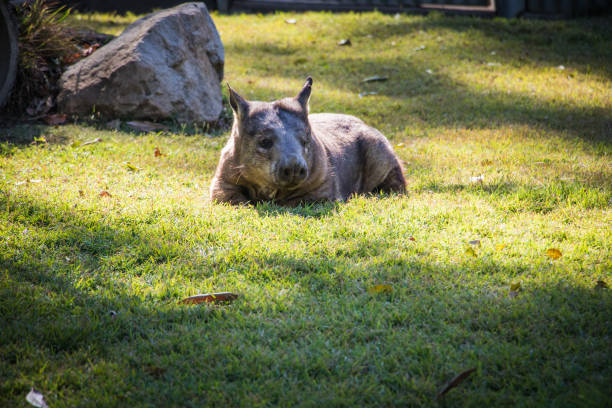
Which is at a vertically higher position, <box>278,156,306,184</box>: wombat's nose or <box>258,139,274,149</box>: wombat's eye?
<box>258,139,274,149</box>: wombat's eye

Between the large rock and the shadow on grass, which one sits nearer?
the shadow on grass

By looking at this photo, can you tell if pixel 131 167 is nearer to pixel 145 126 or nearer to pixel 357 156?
pixel 145 126

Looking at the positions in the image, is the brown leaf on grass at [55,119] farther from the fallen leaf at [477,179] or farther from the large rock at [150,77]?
the fallen leaf at [477,179]

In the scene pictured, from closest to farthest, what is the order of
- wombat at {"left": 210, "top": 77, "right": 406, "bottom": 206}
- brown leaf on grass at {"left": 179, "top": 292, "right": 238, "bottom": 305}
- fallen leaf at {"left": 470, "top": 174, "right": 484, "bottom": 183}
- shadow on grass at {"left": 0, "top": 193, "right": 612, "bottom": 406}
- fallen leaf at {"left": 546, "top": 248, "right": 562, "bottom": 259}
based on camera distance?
shadow on grass at {"left": 0, "top": 193, "right": 612, "bottom": 406} < brown leaf on grass at {"left": 179, "top": 292, "right": 238, "bottom": 305} < fallen leaf at {"left": 546, "top": 248, "right": 562, "bottom": 259} < wombat at {"left": 210, "top": 77, "right": 406, "bottom": 206} < fallen leaf at {"left": 470, "top": 174, "right": 484, "bottom": 183}

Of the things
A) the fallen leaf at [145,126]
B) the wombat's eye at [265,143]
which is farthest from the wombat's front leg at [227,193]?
the fallen leaf at [145,126]

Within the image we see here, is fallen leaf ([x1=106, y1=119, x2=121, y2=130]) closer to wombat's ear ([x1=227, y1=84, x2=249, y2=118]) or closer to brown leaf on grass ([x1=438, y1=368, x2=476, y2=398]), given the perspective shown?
wombat's ear ([x1=227, y1=84, x2=249, y2=118])

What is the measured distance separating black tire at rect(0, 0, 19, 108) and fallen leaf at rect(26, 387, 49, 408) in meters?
5.68

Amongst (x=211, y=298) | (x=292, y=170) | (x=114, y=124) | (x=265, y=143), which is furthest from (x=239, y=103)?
(x=114, y=124)

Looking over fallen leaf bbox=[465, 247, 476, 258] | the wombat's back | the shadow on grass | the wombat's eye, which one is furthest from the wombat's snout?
fallen leaf bbox=[465, 247, 476, 258]

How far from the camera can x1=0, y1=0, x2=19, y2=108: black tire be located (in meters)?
7.14

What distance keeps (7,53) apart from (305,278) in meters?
5.89

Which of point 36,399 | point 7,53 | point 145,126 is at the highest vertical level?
point 7,53

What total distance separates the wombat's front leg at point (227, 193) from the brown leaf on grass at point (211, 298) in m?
1.85

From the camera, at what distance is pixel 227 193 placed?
531 cm
